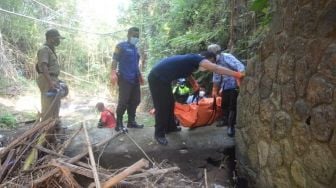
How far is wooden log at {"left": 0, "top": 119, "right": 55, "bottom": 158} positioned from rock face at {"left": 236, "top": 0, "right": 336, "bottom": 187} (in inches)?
126

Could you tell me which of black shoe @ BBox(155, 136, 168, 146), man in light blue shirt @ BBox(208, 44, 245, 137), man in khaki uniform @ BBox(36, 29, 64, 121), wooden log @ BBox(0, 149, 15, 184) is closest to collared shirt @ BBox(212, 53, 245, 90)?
man in light blue shirt @ BBox(208, 44, 245, 137)

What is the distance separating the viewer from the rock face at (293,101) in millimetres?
3225

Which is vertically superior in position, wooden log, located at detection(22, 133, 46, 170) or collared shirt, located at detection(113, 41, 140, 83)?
collared shirt, located at detection(113, 41, 140, 83)

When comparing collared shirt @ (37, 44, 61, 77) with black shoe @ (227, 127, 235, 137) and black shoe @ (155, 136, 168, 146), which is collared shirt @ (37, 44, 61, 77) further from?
black shoe @ (227, 127, 235, 137)

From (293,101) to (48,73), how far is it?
13.7ft

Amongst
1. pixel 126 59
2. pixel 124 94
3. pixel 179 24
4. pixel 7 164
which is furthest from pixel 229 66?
pixel 179 24

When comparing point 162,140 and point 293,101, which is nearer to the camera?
point 293,101

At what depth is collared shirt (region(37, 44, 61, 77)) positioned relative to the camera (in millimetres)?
6277

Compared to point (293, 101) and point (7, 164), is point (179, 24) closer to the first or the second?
point (7, 164)

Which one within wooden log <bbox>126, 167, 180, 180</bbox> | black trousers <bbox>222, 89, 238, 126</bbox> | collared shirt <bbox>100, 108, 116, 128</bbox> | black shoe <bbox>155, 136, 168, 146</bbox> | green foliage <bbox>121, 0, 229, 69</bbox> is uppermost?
green foliage <bbox>121, 0, 229, 69</bbox>

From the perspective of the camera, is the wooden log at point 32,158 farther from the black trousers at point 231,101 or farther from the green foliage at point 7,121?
the green foliage at point 7,121

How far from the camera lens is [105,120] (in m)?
7.21

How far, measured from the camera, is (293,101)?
12.6 ft

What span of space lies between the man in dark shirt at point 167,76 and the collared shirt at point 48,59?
1829 mm
